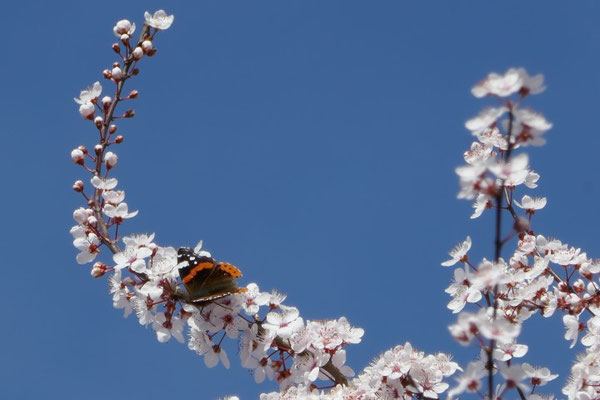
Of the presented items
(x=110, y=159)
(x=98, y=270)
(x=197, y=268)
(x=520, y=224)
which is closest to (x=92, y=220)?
(x=98, y=270)

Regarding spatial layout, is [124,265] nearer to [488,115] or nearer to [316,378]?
[316,378]

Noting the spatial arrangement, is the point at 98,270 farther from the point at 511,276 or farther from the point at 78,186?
the point at 511,276

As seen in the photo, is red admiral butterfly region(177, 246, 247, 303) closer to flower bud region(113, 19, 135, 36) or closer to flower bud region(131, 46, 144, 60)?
flower bud region(131, 46, 144, 60)

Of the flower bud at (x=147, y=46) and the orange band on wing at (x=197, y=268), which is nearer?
the orange band on wing at (x=197, y=268)

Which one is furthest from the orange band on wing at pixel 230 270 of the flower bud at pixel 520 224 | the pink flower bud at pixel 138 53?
the flower bud at pixel 520 224

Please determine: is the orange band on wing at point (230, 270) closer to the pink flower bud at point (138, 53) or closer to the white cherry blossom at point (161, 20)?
the pink flower bud at point (138, 53)

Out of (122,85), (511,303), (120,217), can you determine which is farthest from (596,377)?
(122,85)

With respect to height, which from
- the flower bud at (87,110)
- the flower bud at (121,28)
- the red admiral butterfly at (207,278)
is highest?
the flower bud at (121,28)
